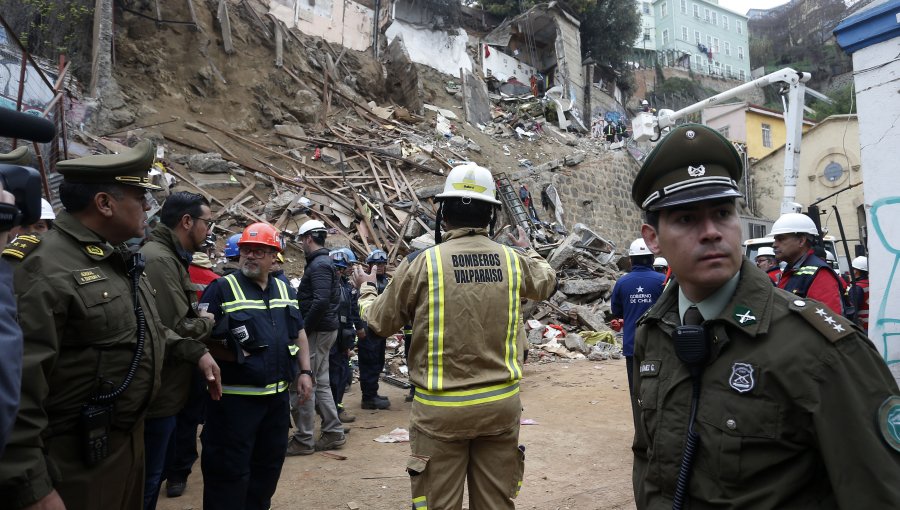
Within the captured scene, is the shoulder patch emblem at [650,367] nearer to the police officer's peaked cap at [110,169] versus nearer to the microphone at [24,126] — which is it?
the microphone at [24,126]

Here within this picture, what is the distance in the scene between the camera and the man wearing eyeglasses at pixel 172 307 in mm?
3018

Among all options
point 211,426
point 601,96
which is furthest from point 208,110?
point 601,96

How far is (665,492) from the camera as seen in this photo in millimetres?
1369

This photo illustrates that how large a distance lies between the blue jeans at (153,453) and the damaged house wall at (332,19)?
20.6 metres

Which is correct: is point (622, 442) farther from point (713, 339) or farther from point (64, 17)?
point (64, 17)

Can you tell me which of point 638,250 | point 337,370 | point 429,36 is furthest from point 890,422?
point 429,36

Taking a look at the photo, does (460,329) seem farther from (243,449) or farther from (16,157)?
(16,157)

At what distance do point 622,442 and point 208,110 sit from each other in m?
15.9

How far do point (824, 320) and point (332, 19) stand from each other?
2377 centimetres

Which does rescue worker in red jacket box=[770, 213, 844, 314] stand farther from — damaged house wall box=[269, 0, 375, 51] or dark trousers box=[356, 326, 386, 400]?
damaged house wall box=[269, 0, 375, 51]

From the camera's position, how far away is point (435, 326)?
2.58 meters

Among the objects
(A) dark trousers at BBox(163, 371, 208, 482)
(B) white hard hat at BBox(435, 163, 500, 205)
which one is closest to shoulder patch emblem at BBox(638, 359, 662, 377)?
(B) white hard hat at BBox(435, 163, 500, 205)

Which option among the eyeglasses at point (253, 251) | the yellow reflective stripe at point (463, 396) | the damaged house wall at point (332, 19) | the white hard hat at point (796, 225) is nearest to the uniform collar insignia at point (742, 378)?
the yellow reflective stripe at point (463, 396)

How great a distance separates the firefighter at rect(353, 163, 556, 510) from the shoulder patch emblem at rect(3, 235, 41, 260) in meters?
1.46
